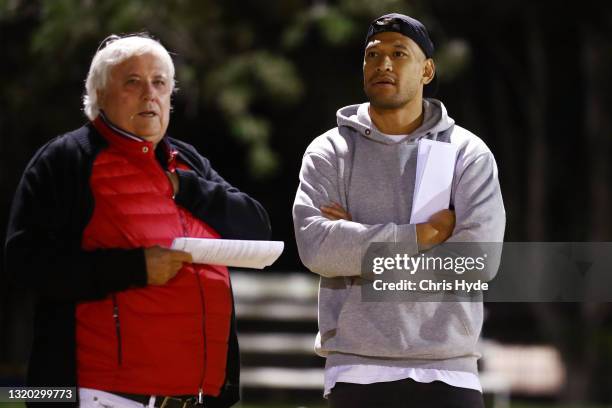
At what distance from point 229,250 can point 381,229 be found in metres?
0.45

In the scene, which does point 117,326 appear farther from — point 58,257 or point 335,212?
point 335,212

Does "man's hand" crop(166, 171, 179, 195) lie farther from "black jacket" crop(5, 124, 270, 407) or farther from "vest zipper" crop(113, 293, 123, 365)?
"vest zipper" crop(113, 293, 123, 365)

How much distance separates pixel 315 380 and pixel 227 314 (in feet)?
28.0

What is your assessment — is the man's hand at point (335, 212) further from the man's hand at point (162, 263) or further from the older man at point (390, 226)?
the man's hand at point (162, 263)

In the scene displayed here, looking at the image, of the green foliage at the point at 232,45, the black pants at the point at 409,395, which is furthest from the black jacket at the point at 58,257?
the green foliage at the point at 232,45

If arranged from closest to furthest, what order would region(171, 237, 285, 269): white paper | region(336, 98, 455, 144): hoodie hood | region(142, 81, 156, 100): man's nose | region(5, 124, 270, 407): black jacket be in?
region(5, 124, 270, 407): black jacket < region(171, 237, 285, 269): white paper < region(142, 81, 156, 100): man's nose < region(336, 98, 455, 144): hoodie hood

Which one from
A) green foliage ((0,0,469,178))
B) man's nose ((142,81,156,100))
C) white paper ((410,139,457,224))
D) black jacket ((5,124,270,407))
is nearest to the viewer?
black jacket ((5,124,270,407))

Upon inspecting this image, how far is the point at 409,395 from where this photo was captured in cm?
344

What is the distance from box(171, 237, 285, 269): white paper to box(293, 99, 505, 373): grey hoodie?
174mm

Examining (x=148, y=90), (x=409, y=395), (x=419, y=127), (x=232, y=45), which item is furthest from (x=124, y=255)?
(x=232, y=45)

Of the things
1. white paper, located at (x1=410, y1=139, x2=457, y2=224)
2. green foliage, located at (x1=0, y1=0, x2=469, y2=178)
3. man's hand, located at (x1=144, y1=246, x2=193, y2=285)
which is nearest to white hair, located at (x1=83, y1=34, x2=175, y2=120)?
man's hand, located at (x1=144, y1=246, x2=193, y2=285)

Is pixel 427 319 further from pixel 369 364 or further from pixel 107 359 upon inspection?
pixel 107 359

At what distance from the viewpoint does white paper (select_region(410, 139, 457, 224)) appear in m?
3.54

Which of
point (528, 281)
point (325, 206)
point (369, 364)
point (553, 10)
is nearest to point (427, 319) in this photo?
point (369, 364)
